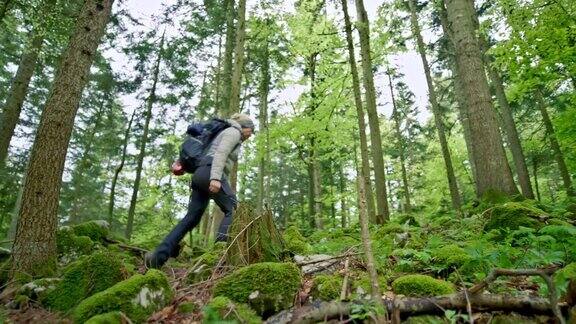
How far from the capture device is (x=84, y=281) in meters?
3.41

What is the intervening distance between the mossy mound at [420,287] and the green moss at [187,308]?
148cm

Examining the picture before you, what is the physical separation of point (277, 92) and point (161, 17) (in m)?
6.15

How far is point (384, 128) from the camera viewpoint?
2997cm

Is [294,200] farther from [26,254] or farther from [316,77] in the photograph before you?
[26,254]

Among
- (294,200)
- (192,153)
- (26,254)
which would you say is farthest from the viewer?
(294,200)

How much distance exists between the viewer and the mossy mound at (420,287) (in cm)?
262

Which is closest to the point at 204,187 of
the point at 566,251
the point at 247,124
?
the point at 247,124

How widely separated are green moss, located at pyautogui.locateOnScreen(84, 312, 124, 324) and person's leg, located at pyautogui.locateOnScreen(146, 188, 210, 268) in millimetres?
1647

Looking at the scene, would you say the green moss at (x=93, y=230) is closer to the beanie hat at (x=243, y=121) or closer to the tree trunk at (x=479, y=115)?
the beanie hat at (x=243, y=121)

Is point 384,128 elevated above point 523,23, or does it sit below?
above

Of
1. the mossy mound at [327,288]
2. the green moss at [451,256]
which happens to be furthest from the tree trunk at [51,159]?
the green moss at [451,256]

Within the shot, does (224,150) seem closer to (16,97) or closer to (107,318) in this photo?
(107,318)

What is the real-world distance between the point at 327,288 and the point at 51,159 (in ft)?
12.0

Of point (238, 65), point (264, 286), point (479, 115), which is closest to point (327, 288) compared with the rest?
point (264, 286)
